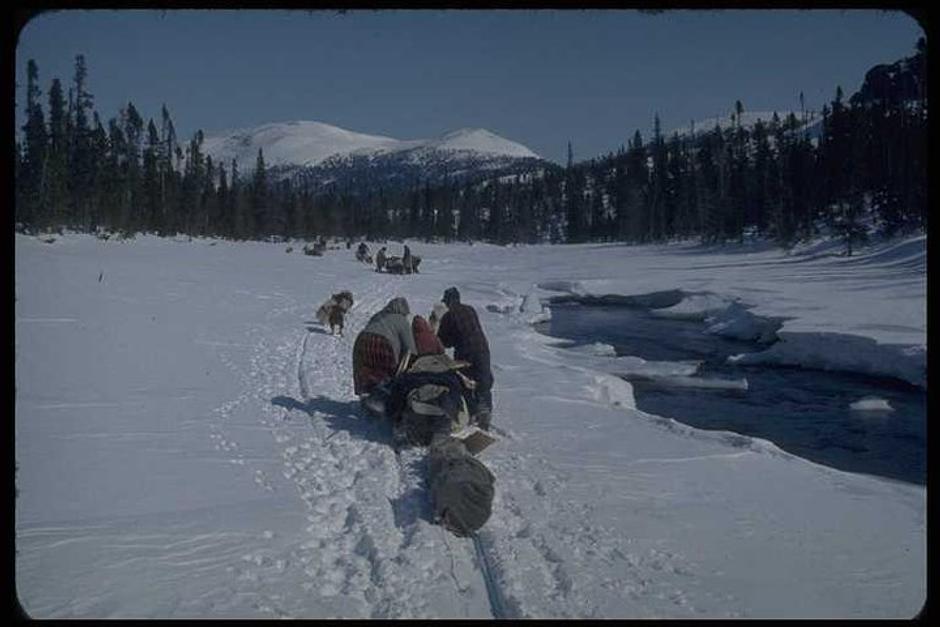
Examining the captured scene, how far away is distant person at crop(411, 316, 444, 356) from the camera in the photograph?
24.2ft

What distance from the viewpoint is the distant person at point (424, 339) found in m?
7.39

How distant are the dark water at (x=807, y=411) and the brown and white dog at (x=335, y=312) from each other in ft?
18.9

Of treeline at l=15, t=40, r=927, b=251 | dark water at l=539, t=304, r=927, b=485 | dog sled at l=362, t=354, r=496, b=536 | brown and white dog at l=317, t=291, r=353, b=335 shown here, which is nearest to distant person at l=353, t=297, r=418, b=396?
dog sled at l=362, t=354, r=496, b=536

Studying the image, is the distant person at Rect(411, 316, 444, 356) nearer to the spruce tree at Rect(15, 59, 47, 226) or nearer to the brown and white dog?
the spruce tree at Rect(15, 59, 47, 226)

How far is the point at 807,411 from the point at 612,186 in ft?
109

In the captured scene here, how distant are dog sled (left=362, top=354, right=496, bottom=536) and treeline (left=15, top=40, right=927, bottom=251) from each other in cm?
283

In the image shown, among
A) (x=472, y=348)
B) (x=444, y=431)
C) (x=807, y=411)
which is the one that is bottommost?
(x=807, y=411)

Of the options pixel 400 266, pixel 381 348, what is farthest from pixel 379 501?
pixel 400 266

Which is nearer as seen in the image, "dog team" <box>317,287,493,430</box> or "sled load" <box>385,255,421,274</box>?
"dog team" <box>317,287,493,430</box>

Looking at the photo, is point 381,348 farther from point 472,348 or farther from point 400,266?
point 400,266

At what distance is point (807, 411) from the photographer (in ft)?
32.3

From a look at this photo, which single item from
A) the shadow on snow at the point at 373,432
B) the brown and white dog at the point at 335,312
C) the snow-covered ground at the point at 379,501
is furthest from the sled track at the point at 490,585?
the brown and white dog at the point at 335,312

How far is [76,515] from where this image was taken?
13.3ft

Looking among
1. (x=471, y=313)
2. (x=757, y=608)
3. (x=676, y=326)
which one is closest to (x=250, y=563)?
(x=757, y=608)
